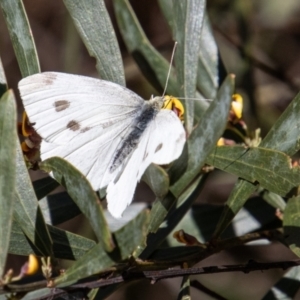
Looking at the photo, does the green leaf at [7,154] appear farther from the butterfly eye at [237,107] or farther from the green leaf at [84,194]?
the butterfly eye at [237,107]

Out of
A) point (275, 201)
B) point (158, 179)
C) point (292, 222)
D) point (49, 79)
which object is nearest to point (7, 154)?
point (158, 179)

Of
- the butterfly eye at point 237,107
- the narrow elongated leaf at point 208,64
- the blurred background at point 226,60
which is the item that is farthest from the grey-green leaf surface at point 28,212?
the blurred background at point 226,60

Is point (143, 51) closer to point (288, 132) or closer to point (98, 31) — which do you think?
point (98, 31)

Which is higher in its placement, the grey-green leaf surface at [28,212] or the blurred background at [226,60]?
the grey-green leaf surface at [28,212]

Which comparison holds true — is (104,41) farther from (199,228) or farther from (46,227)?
(199,228)

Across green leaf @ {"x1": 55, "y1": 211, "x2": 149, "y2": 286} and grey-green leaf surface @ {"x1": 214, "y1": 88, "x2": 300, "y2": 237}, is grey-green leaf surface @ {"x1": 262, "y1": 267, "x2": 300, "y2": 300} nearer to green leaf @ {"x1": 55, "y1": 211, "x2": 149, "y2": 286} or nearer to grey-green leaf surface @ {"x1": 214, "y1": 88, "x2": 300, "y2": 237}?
grey-green leaf surface @ {"x1": 214, "y1": 88, "x2": 300, "y2": 237}

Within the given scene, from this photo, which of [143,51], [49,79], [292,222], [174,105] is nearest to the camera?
[292,222]

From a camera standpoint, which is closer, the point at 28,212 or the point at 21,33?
the point at 28,212
